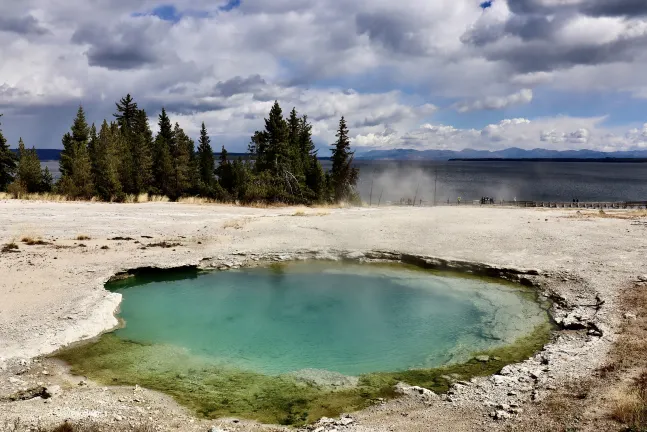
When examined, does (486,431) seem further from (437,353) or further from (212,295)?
(212,295)

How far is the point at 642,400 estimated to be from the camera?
858 cm

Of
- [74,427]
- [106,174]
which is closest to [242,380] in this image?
[74,427]

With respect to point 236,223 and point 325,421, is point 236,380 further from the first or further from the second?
point 236,223

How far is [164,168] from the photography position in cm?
5606

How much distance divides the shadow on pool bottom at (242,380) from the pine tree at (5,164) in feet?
170

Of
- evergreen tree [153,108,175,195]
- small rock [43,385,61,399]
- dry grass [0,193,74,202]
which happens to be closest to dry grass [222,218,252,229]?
small rock [43,385,61,399]

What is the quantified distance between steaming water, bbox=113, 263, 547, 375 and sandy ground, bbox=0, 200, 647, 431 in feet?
4.87

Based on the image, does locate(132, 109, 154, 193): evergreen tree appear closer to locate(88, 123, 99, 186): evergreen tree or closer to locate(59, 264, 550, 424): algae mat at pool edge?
locate(88, 123, 99, 186): evergreen tree

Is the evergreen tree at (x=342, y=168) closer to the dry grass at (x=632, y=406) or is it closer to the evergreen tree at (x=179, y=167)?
the evergreen tree at (x=179, y=167)

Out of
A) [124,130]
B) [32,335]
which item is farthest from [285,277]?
[124,130]

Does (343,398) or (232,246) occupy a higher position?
(232,246)

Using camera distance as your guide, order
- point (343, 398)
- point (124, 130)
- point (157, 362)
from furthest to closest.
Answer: point (124, 130) → point (157, 362) → point (343, 398)

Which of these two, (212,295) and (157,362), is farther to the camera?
(212,295)

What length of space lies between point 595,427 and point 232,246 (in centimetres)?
1914
